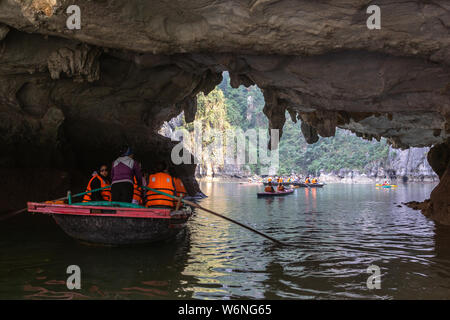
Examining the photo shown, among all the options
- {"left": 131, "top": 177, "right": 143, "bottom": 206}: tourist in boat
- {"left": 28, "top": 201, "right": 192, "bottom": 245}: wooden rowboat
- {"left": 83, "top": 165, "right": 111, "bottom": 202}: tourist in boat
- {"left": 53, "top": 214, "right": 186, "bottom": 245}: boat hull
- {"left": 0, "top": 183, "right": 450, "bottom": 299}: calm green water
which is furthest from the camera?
{"left": 83, "top": 165, "right": 111, "bottom": 202}: tourist in boat

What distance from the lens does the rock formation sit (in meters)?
7.55

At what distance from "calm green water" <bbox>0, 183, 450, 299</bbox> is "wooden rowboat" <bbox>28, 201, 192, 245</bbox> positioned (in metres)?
0.26

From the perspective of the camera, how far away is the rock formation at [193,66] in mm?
7555

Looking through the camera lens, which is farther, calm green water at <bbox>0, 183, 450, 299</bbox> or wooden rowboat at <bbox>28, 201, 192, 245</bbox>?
wooden rowboat at <bbox>28, 201, 192, 245</bbox>

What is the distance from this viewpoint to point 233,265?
21.3ft

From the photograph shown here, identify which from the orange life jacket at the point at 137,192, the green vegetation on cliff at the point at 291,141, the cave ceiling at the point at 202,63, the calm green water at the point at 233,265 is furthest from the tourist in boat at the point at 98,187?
the green vegetation on cliff at the point at 291,141

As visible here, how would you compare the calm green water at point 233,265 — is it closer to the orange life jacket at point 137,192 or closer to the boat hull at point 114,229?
the boat hull at point 114,229

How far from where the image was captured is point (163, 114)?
18359 millimetres

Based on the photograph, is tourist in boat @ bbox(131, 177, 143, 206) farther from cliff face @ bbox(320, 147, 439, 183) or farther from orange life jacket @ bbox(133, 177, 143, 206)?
cliff face @ bbox(320, 147, 439, 183)

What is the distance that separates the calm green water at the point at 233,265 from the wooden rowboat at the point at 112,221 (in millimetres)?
257

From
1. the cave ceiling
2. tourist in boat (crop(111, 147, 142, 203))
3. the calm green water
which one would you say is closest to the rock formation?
the cave ceiling
